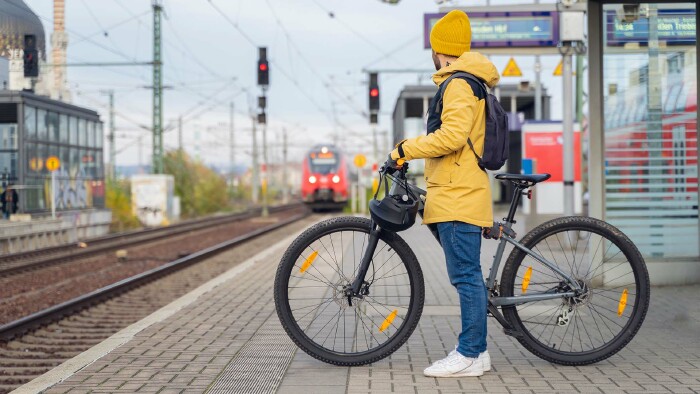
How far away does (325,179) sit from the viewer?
46875mm

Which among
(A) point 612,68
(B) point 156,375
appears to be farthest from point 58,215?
(B) point 156,375

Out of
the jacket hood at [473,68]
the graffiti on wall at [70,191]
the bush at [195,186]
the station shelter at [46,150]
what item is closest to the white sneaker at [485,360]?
the jacket hood at [473,68]

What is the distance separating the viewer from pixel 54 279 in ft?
48.6

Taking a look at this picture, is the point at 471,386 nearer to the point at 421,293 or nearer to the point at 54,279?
the point at 421,293

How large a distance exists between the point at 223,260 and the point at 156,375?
42.7 feet

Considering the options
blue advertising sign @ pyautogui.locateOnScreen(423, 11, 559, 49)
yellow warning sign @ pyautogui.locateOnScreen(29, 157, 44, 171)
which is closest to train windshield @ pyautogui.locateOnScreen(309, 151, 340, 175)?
yellow warning sign @ pyautogui.locateOnScreen(29, 157, 44, 171)

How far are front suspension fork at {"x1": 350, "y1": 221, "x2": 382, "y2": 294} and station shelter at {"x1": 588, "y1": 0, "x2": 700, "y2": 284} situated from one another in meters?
4.46

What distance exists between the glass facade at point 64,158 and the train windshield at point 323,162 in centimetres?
1756

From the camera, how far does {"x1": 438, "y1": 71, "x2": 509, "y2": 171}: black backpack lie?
515cm

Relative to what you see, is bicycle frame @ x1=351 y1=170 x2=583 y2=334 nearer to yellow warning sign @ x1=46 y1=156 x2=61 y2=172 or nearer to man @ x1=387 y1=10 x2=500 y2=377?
man @ x1=387 y1=10 x2=500 y2=377

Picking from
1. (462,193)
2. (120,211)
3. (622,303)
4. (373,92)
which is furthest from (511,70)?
(462,193)

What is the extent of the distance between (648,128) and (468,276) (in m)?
5.01

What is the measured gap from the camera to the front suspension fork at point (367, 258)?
5.36 meters

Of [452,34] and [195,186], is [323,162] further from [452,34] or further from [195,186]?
[452,34]
